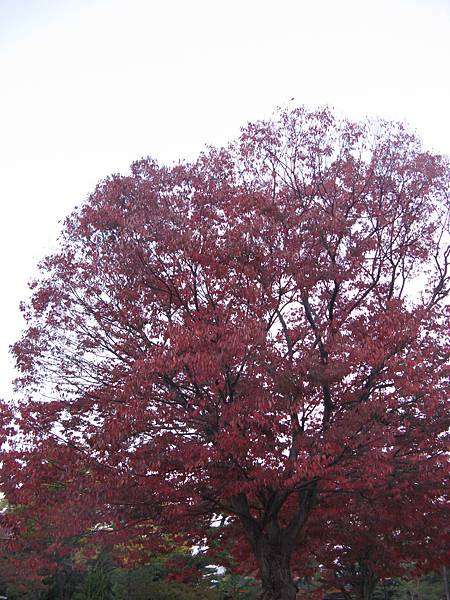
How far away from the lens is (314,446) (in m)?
9.12

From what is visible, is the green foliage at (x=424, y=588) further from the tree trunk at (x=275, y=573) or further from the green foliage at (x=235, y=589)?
the tree trunk at (x=275, y=573)

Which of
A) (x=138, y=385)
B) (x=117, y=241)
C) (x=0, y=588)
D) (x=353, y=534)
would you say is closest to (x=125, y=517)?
(x=138, y=385)

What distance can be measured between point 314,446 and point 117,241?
17.6ft

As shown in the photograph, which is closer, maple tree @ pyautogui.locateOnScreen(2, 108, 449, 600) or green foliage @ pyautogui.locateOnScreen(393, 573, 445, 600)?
maple tree @ pyautogui.locateOnScreen(2, 108, 449, 600)

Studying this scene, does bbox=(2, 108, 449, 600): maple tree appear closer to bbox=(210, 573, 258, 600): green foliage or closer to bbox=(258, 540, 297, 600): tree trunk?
bbox=(258, 540, 297, 600): tree trunk

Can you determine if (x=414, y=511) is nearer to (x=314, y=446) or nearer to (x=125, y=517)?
(x=314, y=446)

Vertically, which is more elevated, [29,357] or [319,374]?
[29,357]

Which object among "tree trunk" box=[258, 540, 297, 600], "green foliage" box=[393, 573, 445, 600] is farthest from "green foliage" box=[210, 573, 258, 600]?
"tree trunk" box=[258, 540, 297, 600]

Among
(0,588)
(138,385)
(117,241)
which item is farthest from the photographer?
(0,588)

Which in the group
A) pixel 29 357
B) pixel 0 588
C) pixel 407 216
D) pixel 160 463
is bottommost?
pixel 0 588

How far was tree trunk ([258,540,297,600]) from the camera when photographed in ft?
34.9

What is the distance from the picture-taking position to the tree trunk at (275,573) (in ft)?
34.9

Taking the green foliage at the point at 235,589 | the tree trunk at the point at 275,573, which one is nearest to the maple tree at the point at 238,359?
the tree trunk at the point at 275,573

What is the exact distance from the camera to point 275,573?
1082cm
